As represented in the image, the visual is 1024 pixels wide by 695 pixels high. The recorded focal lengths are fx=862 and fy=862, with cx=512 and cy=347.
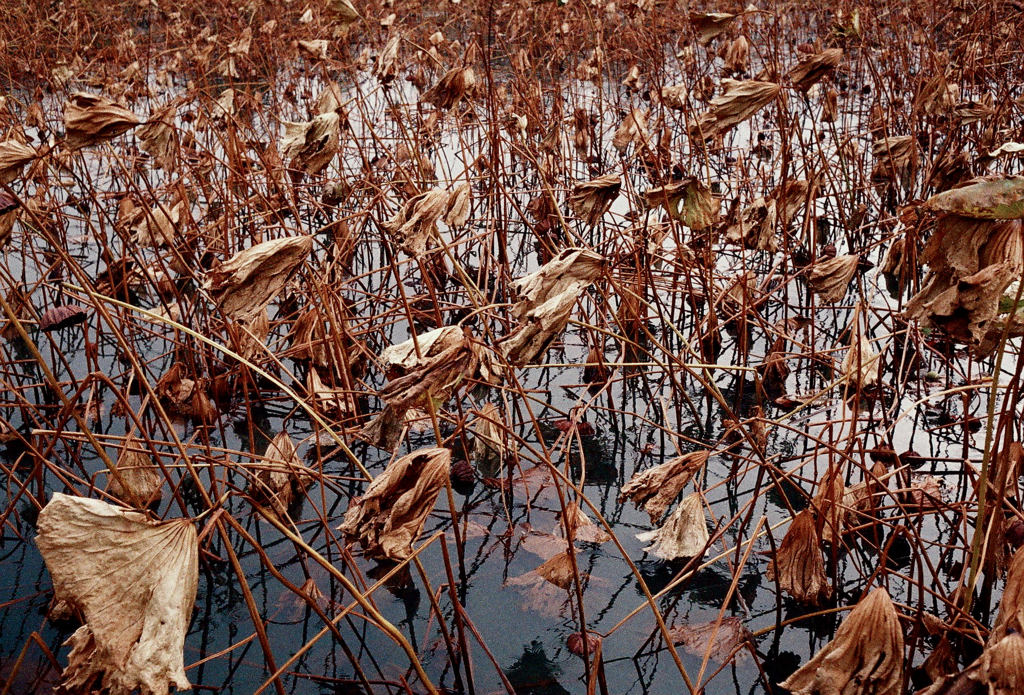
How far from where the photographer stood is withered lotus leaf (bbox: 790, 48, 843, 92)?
1357 mm

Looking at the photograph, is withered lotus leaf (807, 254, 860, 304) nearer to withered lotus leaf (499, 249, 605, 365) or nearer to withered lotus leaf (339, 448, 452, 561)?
withered lotus leaf (499, 249, 605, 365)

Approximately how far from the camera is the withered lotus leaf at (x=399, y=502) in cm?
85

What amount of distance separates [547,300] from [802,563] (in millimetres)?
440

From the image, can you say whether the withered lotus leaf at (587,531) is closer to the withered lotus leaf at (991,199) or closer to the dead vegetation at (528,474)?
the dead vegetation at (528,474)

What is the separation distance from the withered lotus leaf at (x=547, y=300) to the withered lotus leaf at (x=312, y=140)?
445 mm

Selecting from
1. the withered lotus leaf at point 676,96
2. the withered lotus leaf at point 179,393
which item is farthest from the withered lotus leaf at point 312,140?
the withered lotus leaf at point 676,96

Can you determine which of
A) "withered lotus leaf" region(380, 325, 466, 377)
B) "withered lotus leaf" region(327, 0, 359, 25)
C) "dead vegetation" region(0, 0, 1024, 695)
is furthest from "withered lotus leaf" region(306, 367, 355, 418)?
"withered lotus leaf" region(327, 0, 359, 25)

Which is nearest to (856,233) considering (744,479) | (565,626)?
(744,479)

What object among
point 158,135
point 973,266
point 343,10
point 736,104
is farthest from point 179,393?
point 973,266

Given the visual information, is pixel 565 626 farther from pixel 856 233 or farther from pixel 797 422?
pixel 856 233

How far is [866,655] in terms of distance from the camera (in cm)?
77

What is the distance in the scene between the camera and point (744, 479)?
4.85ft

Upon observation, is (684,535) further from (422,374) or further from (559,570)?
(422,374)

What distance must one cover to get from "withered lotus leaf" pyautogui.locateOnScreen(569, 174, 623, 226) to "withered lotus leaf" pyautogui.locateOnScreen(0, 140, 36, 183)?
0.67 m
